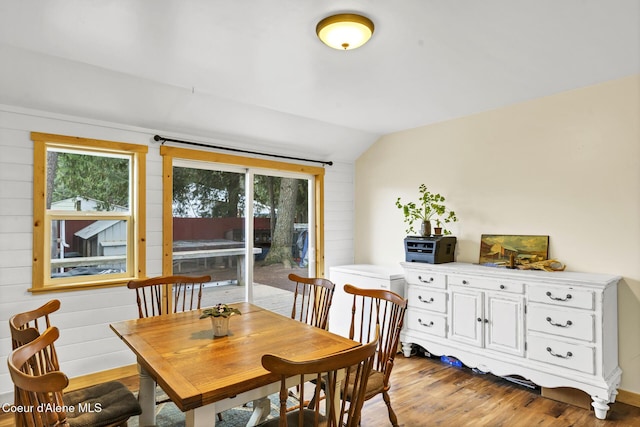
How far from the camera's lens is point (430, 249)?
3643 mm

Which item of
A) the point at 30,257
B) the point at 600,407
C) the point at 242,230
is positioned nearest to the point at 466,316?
the point at 600,407

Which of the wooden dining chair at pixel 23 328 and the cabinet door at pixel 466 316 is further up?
the wooden dining chair at pixel 23 328

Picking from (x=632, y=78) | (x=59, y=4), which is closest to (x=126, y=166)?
(x=59, y=4)

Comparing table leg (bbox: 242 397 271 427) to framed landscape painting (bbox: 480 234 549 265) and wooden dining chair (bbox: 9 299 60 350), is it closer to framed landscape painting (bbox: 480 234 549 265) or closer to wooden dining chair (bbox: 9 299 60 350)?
wooden dining chair (bbox: 9 299 60 350)

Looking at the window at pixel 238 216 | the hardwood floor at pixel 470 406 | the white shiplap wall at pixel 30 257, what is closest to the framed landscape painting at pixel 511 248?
the hardwood floor at pixel 470 406

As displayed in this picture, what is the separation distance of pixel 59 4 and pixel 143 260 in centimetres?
208

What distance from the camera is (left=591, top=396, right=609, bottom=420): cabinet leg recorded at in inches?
102

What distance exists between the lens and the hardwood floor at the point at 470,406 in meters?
2.58

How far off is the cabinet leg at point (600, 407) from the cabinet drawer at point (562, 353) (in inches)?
7.2

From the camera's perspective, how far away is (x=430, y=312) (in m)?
3.55

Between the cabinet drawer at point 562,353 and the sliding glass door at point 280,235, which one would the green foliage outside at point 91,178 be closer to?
the sliding glass door at point 280,235

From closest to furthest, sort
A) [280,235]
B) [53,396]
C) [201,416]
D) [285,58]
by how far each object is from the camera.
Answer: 1. [201,416]
2. [53,396]
3. [285,58]
4. [280,235]

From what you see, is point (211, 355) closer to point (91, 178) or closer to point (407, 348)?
point (91, 178)

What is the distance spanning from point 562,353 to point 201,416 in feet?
8.60
